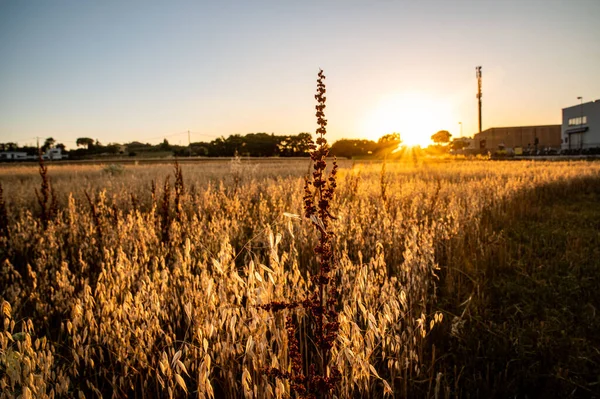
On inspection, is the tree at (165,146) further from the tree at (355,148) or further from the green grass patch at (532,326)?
the green grass patch at (532,326)

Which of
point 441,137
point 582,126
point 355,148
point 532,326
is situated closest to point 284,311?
point 532,326

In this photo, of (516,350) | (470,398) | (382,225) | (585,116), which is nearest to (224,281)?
(470,398)

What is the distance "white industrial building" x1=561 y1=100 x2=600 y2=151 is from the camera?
5591 centimetres

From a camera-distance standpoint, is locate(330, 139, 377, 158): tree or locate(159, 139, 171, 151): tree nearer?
locate(330, 139, 377, 158): tree

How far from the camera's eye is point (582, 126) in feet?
193

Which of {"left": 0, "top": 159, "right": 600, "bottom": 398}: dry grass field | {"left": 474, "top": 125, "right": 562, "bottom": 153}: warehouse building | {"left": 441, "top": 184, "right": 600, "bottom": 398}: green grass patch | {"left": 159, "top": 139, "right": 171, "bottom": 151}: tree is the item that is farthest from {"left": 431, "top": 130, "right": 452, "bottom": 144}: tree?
{"left": 441, "top": 184, "right": 600, "bottom": 398}: green grass patch

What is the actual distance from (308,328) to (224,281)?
1.19 metres

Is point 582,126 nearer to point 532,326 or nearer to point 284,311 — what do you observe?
point 532,326

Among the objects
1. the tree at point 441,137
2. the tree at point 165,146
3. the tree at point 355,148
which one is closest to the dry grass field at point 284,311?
the tree at point 355,148

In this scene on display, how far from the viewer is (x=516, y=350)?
2.90 metres

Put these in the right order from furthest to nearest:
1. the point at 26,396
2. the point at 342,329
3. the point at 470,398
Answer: the point at 470,398 < the point at 342,329 < the point at 26,396

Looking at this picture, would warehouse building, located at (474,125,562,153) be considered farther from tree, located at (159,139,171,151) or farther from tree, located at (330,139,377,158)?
tree, located at (159,139,171,151)

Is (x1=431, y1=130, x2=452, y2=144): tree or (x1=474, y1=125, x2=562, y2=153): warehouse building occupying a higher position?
(x1=431, y1=130, x2=452, y2=144): tree

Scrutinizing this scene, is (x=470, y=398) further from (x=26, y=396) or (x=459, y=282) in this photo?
(x=26, y=396)
